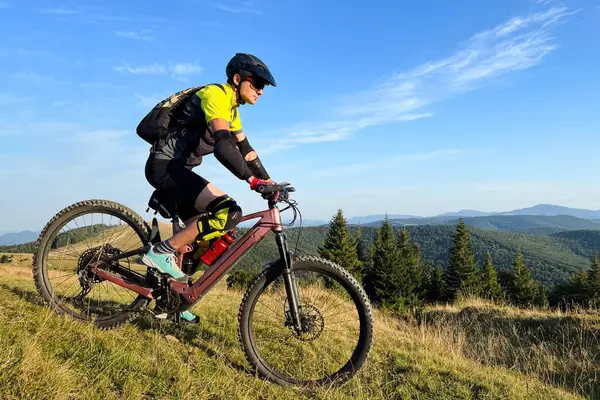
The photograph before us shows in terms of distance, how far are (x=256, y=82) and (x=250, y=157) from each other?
36.0 inches

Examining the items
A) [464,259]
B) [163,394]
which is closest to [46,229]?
[163,394]

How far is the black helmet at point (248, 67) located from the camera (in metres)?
4.02

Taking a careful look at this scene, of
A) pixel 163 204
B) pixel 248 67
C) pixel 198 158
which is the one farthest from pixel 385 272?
pixel 248 67

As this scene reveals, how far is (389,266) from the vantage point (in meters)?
55.5

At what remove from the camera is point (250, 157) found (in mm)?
→ 4578

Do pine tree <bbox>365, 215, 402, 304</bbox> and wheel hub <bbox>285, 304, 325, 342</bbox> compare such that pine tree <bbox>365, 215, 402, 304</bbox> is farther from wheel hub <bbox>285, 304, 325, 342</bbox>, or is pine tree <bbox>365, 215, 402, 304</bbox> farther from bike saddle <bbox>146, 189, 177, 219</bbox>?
bike saddle <bbox>146, 189, 177, 219</bbox>

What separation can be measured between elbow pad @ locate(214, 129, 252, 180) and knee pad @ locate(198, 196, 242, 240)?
46 cm

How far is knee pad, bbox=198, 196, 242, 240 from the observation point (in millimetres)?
3926

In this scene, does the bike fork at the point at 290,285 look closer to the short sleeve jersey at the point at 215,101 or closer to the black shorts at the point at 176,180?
the black shorts at the point at 176,180

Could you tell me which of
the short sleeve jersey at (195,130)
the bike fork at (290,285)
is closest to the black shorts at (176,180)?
the short sleeve jersey at (195,130)

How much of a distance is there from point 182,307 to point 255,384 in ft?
3.83

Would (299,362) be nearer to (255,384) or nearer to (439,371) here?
(255,384)

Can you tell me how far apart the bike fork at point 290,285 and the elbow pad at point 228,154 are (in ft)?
2.83

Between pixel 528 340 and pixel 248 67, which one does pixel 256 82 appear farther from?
pixel 528 340
